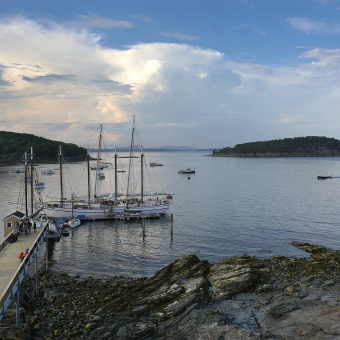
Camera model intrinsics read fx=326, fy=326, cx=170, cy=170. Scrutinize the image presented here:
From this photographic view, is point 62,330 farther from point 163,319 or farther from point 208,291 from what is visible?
point 208,291

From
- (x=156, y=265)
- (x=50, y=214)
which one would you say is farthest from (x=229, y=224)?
(x=50, y=214)

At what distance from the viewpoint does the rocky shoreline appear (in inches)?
854

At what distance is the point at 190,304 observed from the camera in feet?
82.6

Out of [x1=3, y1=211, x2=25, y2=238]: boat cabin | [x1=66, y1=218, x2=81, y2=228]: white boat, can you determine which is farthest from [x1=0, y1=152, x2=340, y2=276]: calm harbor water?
[x1=3, y1=211, x2=25, y2=238]: boat cabin

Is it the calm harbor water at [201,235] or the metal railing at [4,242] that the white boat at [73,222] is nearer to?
the calm harbor water at [201,235]

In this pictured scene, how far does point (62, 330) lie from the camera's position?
22.6m

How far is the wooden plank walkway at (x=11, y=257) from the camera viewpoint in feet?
77.8

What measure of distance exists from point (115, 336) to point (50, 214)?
49.9m

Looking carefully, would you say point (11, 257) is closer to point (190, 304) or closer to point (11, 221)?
point (11, 221)

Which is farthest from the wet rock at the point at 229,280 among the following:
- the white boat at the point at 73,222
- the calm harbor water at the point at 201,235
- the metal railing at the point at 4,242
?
the white boat at the point at 73,222

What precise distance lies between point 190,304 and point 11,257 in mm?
15856

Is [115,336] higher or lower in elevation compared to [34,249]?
lower

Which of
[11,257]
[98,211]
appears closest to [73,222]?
[98,211]

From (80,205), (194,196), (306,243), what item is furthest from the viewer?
(194,196)
